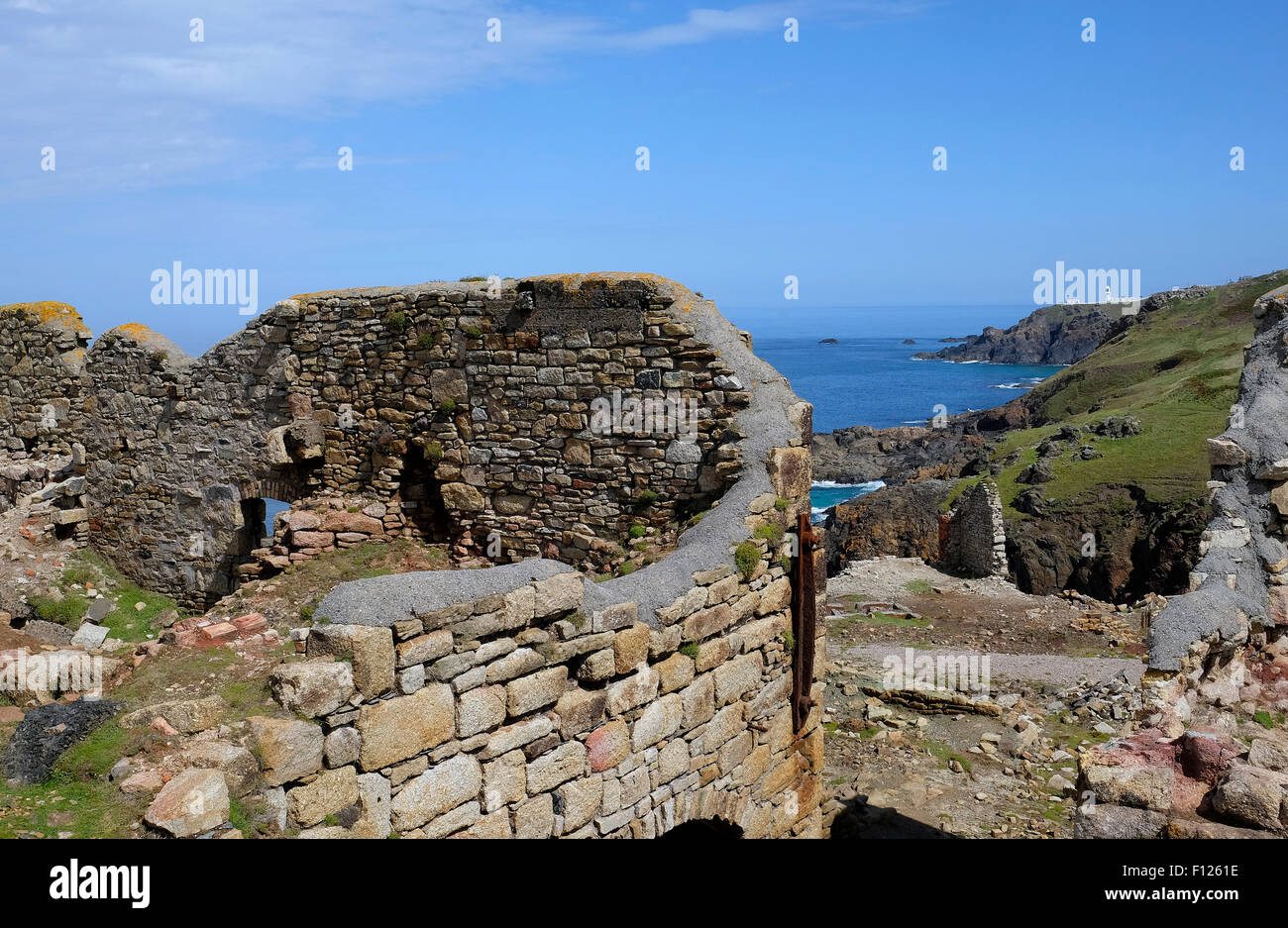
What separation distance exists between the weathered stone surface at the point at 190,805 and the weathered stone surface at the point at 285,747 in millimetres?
215

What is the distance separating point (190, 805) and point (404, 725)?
3.63ft

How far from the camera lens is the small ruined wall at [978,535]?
23172mm

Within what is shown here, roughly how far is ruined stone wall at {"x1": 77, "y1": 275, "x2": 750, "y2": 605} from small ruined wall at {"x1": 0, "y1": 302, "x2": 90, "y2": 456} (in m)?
1.09

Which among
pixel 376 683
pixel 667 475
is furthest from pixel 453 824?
pixel 667 475

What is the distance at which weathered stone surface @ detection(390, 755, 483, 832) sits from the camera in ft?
17.1

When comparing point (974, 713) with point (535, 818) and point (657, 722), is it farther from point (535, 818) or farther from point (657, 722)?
point (535, 818)

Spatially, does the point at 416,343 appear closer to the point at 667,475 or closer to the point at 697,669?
the point at 667,475

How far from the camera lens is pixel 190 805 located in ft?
14.4

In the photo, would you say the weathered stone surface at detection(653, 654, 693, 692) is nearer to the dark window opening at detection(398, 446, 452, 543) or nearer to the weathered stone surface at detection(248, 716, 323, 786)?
the weathered stone surface at detection(248, 716, 323, 786)

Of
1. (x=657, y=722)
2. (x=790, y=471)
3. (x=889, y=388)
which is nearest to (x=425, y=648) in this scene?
(x=657, y=722)

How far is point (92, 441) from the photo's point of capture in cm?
1477

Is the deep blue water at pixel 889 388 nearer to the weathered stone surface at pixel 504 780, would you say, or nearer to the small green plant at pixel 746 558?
the small green plant at pixel 746 558

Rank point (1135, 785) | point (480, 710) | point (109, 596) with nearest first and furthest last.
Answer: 1. point (1135, 785)
2. point (480, 710)
3. point (109, 596)
